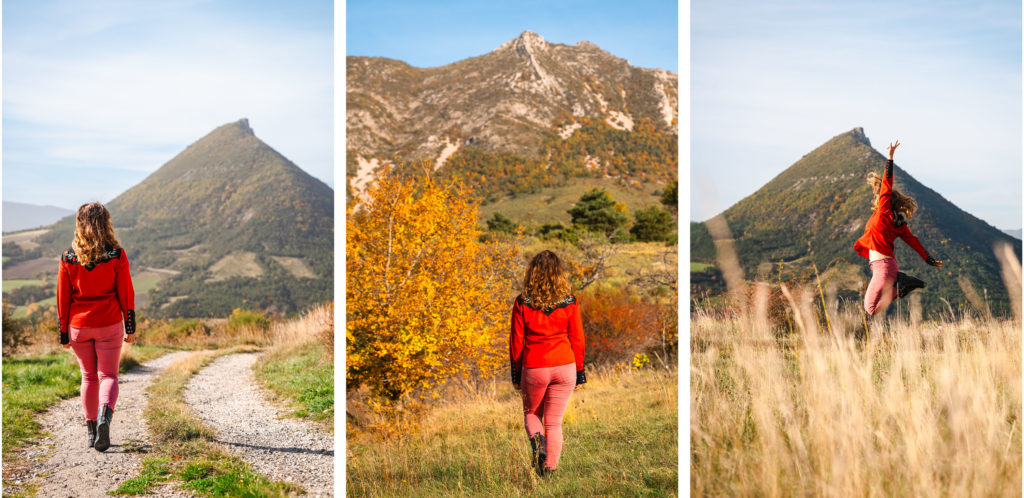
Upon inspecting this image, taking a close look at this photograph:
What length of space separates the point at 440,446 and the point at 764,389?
2.79 metres

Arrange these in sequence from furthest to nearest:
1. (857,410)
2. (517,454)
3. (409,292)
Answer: (409,292) → (517,454) → (857,410)

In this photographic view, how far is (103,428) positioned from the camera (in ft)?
→ 11.4

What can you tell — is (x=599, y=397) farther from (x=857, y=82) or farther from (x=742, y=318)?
(x=857, y=82)


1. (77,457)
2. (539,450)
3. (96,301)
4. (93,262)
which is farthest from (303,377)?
(539,450)

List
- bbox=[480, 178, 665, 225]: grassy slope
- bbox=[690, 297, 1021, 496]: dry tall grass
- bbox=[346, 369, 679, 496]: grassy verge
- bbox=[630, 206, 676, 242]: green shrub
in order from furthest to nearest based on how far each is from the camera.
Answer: bbox=[630, 206, 676, 242]: green shrub → bbox=[480, 178, 665, 225]: grassy slope → bbox=[346, 369, 679, 496]: grassy verge → bbox=[690, 297, 1021, 496]: dry tall grass

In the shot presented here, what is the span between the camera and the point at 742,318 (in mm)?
3639

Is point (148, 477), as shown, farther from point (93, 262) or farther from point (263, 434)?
point (93, 262)

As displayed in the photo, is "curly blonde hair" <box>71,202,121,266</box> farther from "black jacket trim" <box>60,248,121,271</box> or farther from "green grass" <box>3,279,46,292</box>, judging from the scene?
"green grass" <box>3,279,46,292</box>

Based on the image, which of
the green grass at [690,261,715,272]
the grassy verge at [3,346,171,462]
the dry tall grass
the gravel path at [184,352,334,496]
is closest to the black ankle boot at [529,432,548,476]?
the dry tall grass

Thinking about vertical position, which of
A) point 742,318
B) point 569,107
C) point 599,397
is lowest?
point 599,397

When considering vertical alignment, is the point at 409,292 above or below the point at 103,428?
above

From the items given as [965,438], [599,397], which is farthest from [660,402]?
[965,438]

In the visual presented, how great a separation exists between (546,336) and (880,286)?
79.1 inches

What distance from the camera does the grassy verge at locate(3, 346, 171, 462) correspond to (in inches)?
151
